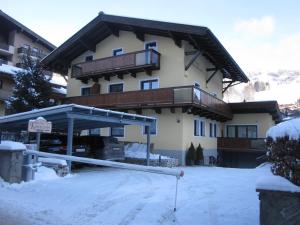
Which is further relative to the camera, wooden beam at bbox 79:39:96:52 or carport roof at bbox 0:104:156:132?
wooden beam at bbox 79:39:96:52

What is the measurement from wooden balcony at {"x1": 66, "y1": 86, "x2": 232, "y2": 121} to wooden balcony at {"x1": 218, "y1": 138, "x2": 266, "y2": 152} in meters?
2.46

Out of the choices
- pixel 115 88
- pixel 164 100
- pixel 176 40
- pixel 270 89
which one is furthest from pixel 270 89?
pixel 164 100

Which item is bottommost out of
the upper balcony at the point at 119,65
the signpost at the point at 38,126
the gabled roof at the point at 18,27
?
the signpost at the point at 38,126

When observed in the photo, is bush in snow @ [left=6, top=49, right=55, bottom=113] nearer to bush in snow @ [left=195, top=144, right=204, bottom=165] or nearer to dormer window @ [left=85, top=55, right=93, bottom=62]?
dormer window @ [left=85, top=55, right=93, bottom=62]

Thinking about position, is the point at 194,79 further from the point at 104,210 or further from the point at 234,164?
the point at 104,210

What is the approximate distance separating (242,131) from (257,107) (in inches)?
112

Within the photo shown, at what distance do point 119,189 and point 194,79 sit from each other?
16.3m

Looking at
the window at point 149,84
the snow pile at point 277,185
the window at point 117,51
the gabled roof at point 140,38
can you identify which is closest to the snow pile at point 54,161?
the snow pile at point 277,185

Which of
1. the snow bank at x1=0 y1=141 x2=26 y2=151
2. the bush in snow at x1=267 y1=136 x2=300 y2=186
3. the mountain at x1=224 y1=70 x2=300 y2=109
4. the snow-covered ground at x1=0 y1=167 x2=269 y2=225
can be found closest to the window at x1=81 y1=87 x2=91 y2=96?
the snow-covered ground at x1=0 y1=167 x2=269 y2=225

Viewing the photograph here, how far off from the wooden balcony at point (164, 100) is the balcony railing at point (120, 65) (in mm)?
1910

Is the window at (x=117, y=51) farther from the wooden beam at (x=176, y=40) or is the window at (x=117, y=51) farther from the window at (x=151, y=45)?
the wooden beam at (x=176, y=40)

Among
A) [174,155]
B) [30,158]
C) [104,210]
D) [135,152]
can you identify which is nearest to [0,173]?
[30,158]

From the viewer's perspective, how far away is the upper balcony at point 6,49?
35219 millimetres

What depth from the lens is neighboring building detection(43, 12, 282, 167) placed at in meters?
22.4
